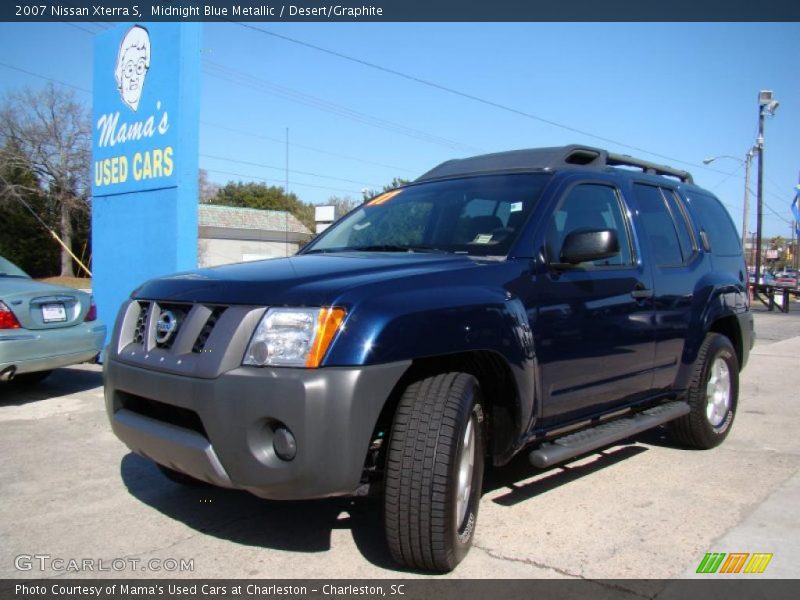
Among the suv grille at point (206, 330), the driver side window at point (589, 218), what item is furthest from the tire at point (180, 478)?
the driver side window at point (589, 218)

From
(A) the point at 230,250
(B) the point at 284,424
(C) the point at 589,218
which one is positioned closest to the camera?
(B) the point at 284,424

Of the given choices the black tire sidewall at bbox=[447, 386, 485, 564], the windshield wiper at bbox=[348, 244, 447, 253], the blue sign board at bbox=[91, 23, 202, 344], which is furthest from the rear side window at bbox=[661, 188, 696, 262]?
the blue sign board at bbox=[91, 23, 202, 344]

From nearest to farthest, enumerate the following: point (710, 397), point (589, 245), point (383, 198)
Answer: point (589, 245) → point (383, 198) → point (710, 397)

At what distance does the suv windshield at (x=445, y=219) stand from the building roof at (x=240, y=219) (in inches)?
1702

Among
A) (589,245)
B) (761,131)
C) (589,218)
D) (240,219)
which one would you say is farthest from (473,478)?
(240,219)

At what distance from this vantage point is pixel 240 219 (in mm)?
51844

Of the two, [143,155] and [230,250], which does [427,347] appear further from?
[230,250]

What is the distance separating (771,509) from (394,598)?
7.67ft

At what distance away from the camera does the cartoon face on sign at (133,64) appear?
8.24m

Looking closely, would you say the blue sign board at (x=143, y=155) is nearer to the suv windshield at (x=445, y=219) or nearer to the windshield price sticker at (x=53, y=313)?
the windshield price sticker at (x=53, y=313)

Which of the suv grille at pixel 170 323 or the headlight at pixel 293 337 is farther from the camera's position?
the suv grille at pixel 170 323

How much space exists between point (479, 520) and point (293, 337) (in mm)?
1606

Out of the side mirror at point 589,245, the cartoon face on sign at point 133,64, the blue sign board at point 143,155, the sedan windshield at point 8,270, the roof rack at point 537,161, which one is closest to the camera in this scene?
the side mirror at point 589,245

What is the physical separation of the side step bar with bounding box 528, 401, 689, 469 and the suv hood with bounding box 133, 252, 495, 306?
3.20ft
